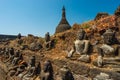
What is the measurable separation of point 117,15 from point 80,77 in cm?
667

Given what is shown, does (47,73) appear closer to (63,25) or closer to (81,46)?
(81,46)

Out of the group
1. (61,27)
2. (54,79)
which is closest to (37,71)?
(54,79)

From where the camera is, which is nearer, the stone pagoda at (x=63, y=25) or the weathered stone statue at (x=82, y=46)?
the weathered stone statue at (x=82, y=46)

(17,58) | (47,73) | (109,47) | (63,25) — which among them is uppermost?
(63,25)

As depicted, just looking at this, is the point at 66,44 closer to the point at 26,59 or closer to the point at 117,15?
the point at 26,59

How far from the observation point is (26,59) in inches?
584

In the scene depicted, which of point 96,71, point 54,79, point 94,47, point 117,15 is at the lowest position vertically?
point 54,79

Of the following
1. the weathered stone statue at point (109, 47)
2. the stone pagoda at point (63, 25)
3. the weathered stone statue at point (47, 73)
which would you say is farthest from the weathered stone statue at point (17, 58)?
the stone pagoda at point (63, 25)

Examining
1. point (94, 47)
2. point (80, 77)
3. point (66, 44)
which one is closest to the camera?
point (80, 77)

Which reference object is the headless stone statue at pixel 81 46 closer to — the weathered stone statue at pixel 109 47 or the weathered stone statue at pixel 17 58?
the weathered stone statue at pixel 109 47

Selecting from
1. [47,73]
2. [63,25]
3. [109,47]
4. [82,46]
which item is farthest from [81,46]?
[63,25]

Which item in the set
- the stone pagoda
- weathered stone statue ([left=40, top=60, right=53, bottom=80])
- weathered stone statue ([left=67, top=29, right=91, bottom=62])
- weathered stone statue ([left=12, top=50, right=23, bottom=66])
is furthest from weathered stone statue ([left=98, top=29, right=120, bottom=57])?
the stone pagoda

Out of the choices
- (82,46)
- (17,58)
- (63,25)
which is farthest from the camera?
(63,25)

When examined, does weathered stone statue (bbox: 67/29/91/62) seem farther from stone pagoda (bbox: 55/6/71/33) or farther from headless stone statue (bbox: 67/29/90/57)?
stone pagoda (bbox: 55/6/71/33)
